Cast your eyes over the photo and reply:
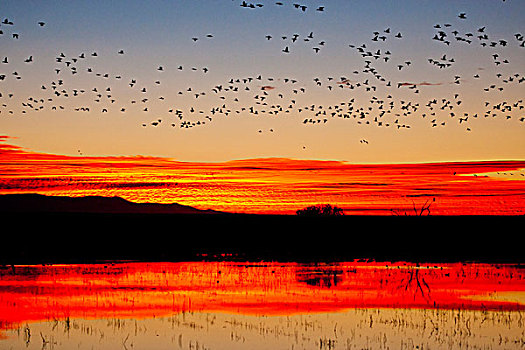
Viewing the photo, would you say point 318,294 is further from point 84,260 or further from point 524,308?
point 84,260

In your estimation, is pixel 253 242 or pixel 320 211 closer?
pixel 253 242

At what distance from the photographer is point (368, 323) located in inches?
803

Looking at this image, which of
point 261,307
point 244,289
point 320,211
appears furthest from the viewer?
point 320,211

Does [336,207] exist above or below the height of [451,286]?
above

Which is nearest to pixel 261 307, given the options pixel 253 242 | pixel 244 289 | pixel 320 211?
pixel 244 289

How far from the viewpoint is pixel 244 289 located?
85.9 ft

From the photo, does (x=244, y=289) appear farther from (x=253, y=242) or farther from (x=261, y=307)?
(x=253, y=242)

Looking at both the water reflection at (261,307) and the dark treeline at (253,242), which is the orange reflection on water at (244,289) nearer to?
the water reflection at (261,307)

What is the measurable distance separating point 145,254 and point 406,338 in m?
22.4

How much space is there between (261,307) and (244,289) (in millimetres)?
3401

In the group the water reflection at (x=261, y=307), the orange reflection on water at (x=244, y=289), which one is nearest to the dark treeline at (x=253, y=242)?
the orange reflection on water at (x=244, y=289)

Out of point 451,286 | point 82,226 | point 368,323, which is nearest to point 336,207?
point 82,226

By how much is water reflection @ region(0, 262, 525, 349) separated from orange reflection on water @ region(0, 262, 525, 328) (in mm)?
33

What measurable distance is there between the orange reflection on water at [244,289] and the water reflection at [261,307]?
0.03 metres
